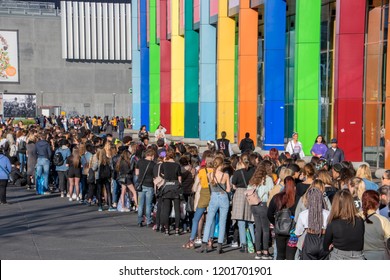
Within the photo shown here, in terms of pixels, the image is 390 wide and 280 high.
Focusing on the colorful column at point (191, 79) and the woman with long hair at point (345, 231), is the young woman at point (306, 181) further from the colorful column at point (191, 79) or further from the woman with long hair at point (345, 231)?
the colorful column at point (191, 79)

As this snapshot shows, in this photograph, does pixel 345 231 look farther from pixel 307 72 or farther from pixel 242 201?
pixel 307 72

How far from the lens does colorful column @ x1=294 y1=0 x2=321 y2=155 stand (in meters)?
22.6

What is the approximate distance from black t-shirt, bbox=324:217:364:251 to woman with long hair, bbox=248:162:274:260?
3.88 m

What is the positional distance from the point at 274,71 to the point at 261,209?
1464 cm

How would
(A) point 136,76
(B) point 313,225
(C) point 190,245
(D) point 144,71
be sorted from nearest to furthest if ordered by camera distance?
(B) point 313,225
(C) point 190,245
(D) point 144,71
(A) point 136,76

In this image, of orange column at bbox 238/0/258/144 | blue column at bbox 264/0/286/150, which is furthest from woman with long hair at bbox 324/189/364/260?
orange column at bbox 238/0/258/144

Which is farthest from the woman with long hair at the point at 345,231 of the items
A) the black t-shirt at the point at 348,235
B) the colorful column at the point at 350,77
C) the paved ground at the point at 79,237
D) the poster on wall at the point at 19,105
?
the poster on wall at the point at 19,105

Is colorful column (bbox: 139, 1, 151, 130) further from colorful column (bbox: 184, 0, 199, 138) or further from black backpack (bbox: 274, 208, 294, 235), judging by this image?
black backpack (bbox: 274, 208, 294, 235)

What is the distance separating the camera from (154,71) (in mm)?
46938

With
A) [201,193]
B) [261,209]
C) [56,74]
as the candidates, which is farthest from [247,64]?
[56,74]

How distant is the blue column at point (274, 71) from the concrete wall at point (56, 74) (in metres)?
55.0

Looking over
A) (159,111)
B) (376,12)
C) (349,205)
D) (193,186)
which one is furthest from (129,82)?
(349,205)

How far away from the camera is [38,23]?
3059 inches

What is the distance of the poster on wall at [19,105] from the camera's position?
7506 cm
